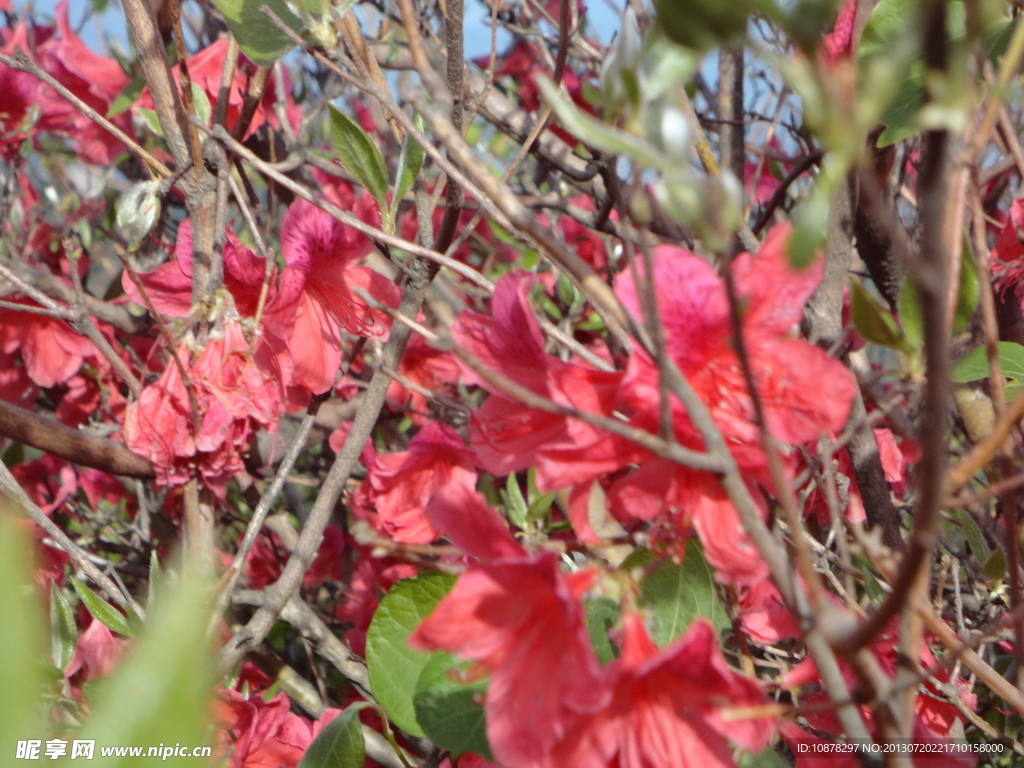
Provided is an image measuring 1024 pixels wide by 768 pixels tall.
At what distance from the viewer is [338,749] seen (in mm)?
Result: 861

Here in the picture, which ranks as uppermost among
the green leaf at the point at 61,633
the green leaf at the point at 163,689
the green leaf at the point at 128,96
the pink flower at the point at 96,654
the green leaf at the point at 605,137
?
the green leaf at the point at 128,96

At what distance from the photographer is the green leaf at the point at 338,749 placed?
33.7 inches

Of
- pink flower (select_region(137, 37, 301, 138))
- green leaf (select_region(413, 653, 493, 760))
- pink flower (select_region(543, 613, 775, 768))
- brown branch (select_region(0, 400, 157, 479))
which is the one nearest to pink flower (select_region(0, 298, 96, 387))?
pink flower (select_region(137, 37, 301, 138))

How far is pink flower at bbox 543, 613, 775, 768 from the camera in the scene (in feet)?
1.69

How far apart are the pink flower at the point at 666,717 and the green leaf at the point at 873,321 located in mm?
235

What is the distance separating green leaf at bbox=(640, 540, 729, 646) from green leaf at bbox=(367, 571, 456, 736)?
217 mm

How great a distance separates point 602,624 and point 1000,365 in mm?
489

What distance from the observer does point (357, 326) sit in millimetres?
1139

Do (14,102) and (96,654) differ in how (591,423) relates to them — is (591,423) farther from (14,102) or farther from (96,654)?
(14,102)

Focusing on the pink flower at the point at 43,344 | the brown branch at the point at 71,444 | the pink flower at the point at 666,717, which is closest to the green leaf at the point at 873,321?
the pink flower at the point at 666,717

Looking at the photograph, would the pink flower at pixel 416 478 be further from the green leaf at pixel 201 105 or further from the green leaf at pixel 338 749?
the green leaf at pixel 201 105

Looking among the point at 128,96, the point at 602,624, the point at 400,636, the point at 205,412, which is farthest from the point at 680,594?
the point at 128,96

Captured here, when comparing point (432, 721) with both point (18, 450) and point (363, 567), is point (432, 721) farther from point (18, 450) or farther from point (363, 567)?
point (18, 450)

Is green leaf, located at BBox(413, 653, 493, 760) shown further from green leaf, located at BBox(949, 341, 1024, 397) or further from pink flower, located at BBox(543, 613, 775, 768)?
green leaf, located at BBox(949, 341, 1024, 397)
